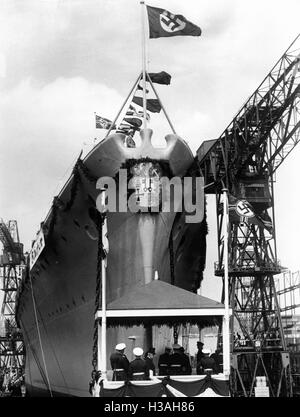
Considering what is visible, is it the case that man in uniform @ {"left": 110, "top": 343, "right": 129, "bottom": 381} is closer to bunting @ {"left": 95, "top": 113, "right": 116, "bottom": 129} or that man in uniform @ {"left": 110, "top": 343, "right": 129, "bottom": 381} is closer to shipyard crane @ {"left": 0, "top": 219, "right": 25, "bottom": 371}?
bunting @ {"left": 95, "top": 113, "right": 116, "bottom": 129}

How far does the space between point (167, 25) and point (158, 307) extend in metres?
7.03

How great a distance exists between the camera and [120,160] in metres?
14.6

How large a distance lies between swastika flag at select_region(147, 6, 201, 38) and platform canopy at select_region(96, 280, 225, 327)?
248 inches

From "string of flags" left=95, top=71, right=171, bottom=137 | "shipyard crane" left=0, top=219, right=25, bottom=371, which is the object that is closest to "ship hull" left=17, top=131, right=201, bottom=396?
"string of flags" left=95, top=71, right=171, bottom=137

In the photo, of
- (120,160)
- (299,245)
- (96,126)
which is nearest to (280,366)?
(299,245)

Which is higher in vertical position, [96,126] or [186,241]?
[96,126]

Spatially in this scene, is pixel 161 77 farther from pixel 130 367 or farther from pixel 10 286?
pixel 10 286

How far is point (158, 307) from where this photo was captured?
11.4m

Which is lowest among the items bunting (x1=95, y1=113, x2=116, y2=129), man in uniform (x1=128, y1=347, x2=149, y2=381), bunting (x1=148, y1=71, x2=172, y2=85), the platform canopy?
man in uniform (x1=128, y1=347, x2=149, y2=381)

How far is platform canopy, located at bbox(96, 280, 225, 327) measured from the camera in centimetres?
1130
